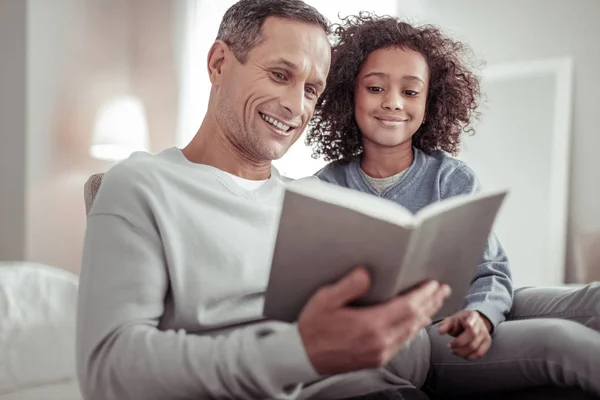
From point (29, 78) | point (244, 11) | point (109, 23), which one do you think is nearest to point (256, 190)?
point (244, 11)

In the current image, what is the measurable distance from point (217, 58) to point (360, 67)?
481mm

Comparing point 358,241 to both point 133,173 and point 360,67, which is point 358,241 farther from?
point 360,67

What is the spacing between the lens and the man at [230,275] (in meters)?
0.86

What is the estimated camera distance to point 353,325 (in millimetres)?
835

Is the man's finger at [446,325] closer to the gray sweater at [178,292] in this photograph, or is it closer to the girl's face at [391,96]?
the gray sweater at [178,292]

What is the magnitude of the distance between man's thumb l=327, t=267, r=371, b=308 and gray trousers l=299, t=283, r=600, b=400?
293 millimetres

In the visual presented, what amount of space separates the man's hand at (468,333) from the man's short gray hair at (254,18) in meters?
0.57

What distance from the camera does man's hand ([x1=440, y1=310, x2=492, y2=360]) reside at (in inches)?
49.1

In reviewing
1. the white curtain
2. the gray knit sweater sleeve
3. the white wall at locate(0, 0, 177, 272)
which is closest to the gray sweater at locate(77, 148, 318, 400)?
the gray knit sweater sleeve

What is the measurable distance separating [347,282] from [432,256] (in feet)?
0.43

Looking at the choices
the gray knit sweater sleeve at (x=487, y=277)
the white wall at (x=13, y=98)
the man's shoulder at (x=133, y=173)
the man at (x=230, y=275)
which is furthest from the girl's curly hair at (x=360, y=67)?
the white wall at (x=13, y=98)

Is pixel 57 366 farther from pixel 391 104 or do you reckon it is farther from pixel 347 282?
pixel 347 282

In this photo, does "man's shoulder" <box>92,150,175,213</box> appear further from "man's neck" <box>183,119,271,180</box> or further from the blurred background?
the blurred background

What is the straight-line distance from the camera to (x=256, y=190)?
128 cm
